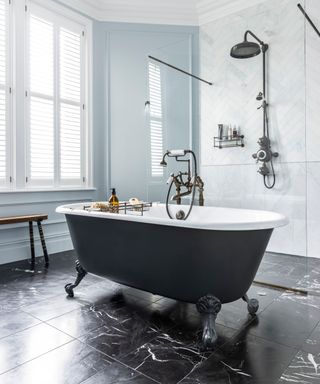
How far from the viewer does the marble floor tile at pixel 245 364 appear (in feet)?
4.20

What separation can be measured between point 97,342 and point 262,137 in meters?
2.71

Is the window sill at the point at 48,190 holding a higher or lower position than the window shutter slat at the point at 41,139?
lower

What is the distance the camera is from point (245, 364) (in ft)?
4.53

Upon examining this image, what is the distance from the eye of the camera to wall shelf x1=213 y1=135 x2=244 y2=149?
11.7 feet

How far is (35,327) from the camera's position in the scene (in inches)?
68.4

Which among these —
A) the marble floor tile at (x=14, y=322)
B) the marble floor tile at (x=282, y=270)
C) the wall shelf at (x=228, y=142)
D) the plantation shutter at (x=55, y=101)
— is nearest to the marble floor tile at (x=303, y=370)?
the marble floor tile at (x=282, y=270)

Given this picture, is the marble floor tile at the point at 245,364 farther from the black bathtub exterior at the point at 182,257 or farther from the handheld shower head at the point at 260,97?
the handheld shower head at the point at 260,97

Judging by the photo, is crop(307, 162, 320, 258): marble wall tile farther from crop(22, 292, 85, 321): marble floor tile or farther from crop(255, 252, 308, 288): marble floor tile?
crop(22, 292, 85, 321): marble floor tile

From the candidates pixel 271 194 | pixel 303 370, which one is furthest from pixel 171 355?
pixel 271 194

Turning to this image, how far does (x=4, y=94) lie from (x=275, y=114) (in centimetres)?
286

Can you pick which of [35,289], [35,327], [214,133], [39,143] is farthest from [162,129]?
[35,327]

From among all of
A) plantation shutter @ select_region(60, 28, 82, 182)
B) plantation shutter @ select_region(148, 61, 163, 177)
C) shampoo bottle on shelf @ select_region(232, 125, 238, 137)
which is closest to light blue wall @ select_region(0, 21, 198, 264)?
plantation shutter @ select_region(148, 61, 163, 177)

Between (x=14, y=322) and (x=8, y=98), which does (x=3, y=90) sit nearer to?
(x=8, y=98)

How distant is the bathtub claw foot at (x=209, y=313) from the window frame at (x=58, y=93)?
237cm
